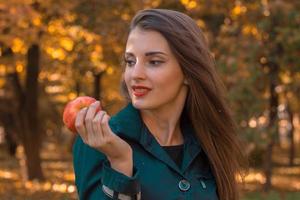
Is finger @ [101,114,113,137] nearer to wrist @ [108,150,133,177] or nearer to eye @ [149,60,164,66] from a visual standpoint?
wrist @ [108,150,133,177]

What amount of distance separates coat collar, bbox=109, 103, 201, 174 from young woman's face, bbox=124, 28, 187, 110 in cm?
8

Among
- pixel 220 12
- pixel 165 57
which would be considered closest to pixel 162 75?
pixel 165 57

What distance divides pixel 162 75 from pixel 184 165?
344 millimetres

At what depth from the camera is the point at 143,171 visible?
7.94ft

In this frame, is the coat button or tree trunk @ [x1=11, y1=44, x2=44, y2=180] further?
tree trunk @ [x1=11, y1=44, x2=44, y2=180]

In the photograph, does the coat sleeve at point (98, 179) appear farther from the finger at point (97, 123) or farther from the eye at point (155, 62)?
the eye at point (155, 62)

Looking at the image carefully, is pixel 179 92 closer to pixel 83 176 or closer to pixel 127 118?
pixel 127 118

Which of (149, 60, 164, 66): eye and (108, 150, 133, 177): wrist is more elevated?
(149, 60, 164, 66): eye

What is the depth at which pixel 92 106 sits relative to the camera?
2121mm

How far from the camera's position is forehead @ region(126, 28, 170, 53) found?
2.48 meters

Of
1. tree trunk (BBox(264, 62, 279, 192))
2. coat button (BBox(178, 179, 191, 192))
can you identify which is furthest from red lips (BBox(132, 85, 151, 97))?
tree trunk (BBox(264, 62, 279, 192))

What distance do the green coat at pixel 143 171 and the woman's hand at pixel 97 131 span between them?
0.26 ft

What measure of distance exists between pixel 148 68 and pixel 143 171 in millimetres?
368

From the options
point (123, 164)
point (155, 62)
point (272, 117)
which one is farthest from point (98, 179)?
point (272, 117)
